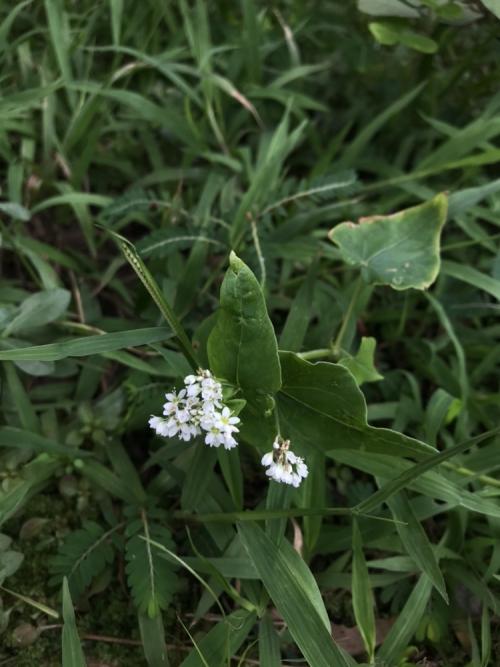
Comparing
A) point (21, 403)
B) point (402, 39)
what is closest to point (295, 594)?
point (21, 403)

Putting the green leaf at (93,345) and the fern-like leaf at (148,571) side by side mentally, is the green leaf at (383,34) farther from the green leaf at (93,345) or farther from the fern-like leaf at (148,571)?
the fern-like leaf at (148,571)

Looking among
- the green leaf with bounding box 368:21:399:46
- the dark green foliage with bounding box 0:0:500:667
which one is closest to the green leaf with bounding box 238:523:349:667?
the dark green foliage with bounding box 0:0:500:667

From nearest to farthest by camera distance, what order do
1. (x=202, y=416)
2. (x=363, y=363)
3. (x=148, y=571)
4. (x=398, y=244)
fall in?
(x=202, y=416), (x=148, y=571), (x=363, y=363), (x=398, y=244)

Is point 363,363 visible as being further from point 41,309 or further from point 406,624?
point 41,309

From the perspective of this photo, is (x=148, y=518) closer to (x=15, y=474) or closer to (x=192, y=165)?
(x=15, y=474)

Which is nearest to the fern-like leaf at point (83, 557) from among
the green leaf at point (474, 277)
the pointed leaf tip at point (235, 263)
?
the pointed leaf tip at point (235, 263)

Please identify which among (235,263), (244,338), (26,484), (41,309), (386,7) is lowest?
(26,484)
